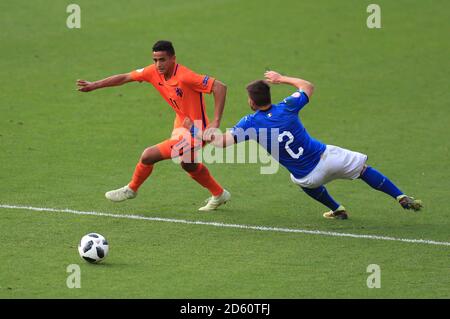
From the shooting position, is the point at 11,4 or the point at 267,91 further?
the point at 11,4

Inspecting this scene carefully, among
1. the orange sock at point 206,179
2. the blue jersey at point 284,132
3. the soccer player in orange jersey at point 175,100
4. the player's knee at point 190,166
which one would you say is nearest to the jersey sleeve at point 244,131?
the blue jersey at point 284,132

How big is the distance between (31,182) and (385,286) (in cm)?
583

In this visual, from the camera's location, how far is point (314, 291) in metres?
8.53

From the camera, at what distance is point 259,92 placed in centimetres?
1033

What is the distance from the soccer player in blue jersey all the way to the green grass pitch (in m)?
0.63

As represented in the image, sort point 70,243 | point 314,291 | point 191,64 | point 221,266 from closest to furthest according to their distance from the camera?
1. point 314,291
2. point 221,266
3. point 70,243
4. point 191,64

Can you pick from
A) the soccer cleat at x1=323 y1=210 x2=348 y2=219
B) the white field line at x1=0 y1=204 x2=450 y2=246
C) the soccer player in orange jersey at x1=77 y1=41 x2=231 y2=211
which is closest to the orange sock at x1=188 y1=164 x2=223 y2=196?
the soccer player in orange jersey at x1=77 y1=41 x2=231 y2=211

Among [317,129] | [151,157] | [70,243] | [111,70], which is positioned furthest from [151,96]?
[70,243]

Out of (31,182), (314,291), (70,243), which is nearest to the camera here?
(314,291)

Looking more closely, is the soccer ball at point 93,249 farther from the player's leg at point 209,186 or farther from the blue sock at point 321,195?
the blue sock at point 321,195

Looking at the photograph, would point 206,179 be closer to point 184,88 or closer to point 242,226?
point 242,226

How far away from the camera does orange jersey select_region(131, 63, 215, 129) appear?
1111cm

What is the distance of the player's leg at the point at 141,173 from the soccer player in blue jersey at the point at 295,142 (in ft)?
3.03

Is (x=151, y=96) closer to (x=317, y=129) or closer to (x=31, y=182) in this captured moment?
(x=317, y=129)
